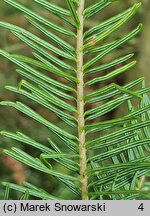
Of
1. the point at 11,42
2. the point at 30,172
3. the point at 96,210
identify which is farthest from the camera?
the point at 11,42

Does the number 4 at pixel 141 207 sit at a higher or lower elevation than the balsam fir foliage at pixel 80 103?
lower

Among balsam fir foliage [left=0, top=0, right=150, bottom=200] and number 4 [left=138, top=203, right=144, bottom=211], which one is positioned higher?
balsam fir foliage [left=0, top=0, right=150, bottom=200]

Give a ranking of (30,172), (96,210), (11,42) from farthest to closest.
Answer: (11,42), (30,172), (96,210)

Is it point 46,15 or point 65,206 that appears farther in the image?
point 46,15

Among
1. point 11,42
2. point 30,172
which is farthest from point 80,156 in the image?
point 11,42

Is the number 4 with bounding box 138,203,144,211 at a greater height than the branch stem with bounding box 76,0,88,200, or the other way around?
the branch stem with bounding box 76,0,88,200

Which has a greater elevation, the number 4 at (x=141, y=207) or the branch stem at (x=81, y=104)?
the branch stem at (x=81, y=104)

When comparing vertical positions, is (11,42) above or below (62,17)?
above

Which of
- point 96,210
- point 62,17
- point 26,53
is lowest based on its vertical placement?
point 96,210

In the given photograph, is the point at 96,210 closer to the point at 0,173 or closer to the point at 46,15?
the point at 0,173
